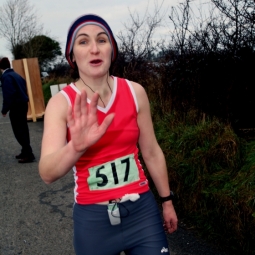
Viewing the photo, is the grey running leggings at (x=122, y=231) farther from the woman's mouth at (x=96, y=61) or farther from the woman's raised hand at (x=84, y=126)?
the woman's mouth at (x=96, y=61)

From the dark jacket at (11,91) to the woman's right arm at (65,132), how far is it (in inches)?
199

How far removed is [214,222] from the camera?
3264 mm

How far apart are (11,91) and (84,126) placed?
17.8ft

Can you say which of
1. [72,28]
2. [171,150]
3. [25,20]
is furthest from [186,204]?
[25,20]

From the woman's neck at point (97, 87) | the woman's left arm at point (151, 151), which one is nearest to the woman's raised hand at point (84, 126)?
the woman's neck at point (97, 87)

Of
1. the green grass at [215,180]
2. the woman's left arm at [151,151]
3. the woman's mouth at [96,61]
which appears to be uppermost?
the woman's mouth at [96,61]

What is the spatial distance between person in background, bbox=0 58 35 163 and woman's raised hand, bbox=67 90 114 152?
17.6 ft

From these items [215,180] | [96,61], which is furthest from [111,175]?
[215,180]

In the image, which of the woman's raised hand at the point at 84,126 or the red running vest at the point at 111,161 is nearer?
the woman's raised hand at the point at 84,126

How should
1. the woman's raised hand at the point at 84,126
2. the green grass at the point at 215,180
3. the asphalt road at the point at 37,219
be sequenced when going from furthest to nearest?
the asphalt road at the point at 37,219, the green grass at the point at 215,180, the woman's raised hand at the point at 84,126

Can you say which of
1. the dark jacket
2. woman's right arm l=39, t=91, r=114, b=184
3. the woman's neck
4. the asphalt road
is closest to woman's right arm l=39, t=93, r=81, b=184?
woman's right arm l=39, t=91, r=114, b=184

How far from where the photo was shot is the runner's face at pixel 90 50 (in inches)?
66.0

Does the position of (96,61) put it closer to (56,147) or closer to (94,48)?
(94,48)

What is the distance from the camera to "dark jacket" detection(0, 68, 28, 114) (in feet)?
20.9
